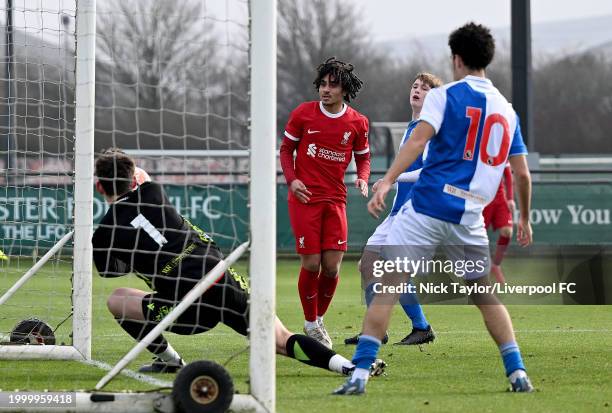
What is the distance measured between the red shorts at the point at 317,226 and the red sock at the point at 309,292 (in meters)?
0.17

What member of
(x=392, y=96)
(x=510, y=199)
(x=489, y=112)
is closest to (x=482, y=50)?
(x=489, y=112)

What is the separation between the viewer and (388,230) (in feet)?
27.9

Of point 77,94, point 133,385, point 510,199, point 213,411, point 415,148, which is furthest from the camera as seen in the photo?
point 510,199

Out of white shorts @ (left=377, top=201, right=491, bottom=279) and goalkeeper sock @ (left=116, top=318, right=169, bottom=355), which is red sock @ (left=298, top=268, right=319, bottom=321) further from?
white shorts @ (left=377, top=201, right=491, bottom=279)

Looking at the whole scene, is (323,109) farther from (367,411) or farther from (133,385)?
(367,411)

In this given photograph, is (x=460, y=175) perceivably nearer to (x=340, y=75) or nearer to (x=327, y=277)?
(x=340, y=75)

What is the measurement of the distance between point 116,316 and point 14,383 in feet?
2.20

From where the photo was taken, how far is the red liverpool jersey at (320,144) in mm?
8641

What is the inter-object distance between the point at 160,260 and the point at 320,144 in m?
2.29

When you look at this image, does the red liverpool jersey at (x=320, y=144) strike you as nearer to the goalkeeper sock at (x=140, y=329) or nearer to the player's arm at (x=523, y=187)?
the goalkeeper sock at (x=140, y=329)

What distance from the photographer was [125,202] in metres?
6.61

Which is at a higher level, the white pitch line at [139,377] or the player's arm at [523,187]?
the player's arm at [523,187]

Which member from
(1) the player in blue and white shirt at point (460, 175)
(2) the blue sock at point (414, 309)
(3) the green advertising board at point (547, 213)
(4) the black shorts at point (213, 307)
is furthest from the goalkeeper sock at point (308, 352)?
(3) the green advertising board at point (547, 213)

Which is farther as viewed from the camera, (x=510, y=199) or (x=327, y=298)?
(x=510, y=199)
